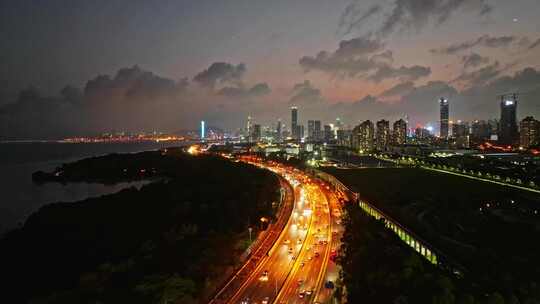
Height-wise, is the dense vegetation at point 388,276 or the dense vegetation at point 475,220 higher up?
the dense vegetation at point 388,276

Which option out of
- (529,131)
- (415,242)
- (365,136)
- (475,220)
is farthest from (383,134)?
(415,242)

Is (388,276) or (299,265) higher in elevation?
(388,276)

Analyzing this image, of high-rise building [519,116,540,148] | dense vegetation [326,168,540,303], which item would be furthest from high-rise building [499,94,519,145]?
dense vegetation [326,168,540,303]

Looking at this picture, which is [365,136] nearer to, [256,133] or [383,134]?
[383,134]

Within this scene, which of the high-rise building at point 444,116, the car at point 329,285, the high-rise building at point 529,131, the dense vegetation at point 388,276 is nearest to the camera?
the dense vegetation at point 388,276

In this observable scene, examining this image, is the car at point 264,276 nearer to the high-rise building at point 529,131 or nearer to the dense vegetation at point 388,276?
the dense vegetation at point 388,276

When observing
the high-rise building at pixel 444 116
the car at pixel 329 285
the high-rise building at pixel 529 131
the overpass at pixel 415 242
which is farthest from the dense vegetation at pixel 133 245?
the high-rise building at pixel 444 116

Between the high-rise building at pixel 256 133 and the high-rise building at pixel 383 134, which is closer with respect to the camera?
the high-rise building at pixel 383 134
